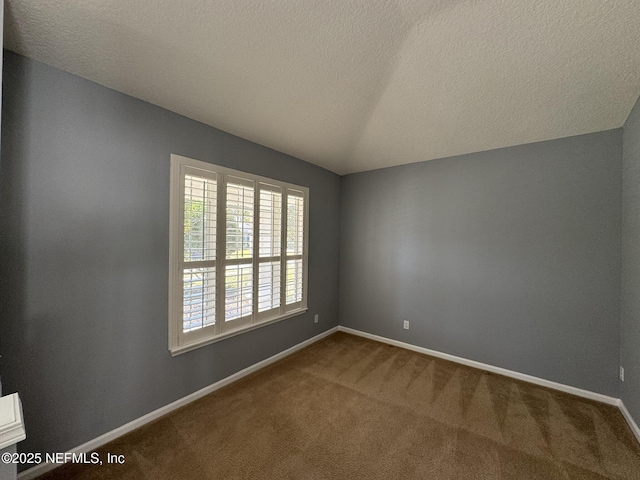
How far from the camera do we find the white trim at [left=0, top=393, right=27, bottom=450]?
81cm

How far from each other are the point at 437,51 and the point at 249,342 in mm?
3076

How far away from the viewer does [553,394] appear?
7.85 feet

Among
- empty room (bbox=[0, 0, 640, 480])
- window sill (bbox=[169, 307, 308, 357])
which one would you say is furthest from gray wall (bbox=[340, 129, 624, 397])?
window sill (bbox=[169, 307, 308, 357])

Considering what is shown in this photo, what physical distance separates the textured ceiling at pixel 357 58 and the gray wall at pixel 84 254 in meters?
0.26

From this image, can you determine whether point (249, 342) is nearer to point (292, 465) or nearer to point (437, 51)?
point (292, 465)

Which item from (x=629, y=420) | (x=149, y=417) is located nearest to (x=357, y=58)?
(x=149, y=417)

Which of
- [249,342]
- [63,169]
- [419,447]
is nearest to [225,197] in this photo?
[63,169]

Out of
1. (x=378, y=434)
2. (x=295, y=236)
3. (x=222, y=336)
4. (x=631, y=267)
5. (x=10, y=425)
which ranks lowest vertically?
(x=378, y=434)

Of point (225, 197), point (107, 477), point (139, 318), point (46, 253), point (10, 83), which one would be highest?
point (10, 83)

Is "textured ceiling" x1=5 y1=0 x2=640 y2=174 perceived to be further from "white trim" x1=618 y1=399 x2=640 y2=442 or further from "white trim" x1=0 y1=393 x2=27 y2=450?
"white trim" x1=618 y1=399 x2=640 y2=442

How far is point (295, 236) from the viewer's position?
326 cm

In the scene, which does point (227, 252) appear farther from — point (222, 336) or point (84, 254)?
point (84, 254)

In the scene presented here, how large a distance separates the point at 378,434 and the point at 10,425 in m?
2.02

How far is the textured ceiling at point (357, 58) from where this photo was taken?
4.44ft
